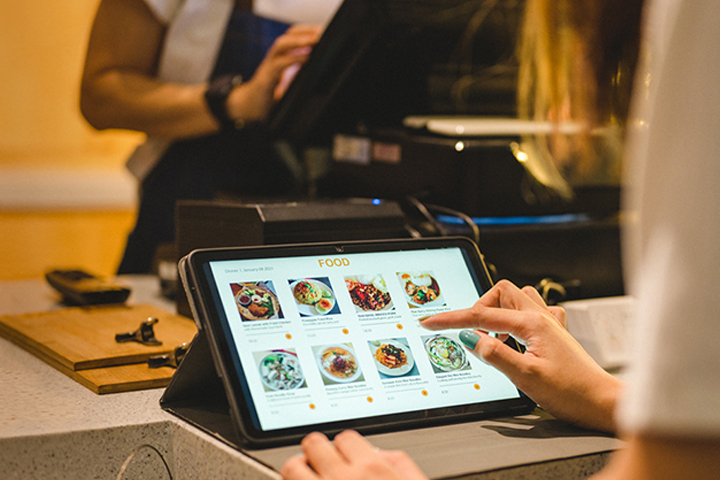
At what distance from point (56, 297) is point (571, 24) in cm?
110

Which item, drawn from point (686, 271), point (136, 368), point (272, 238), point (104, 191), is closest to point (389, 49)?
point (272, 238)

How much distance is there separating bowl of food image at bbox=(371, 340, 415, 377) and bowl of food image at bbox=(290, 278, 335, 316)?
0.20 feet

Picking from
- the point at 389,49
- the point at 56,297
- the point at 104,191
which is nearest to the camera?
the point at 389,49

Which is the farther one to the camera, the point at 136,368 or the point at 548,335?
the point at 136,368

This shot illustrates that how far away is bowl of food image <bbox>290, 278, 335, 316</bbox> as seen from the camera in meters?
0.74

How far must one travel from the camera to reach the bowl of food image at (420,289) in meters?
0.79

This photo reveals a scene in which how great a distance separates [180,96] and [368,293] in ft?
3.19

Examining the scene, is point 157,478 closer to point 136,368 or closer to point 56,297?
point 136,368

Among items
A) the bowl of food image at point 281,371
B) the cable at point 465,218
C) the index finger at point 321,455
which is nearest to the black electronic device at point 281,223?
the cable at point 465,218

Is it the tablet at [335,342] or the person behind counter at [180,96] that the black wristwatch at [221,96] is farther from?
the tablet at [335,342]

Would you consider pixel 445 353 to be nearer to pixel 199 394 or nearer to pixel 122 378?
pixel 199 394

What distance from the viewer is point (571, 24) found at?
542 millimetres

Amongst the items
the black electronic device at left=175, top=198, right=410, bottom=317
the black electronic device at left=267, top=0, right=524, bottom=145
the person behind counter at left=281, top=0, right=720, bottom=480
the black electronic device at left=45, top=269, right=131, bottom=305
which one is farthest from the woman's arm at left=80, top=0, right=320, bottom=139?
the person behind counter at left=281, top=0, right=720, bottom=480

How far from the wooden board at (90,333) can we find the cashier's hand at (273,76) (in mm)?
454
